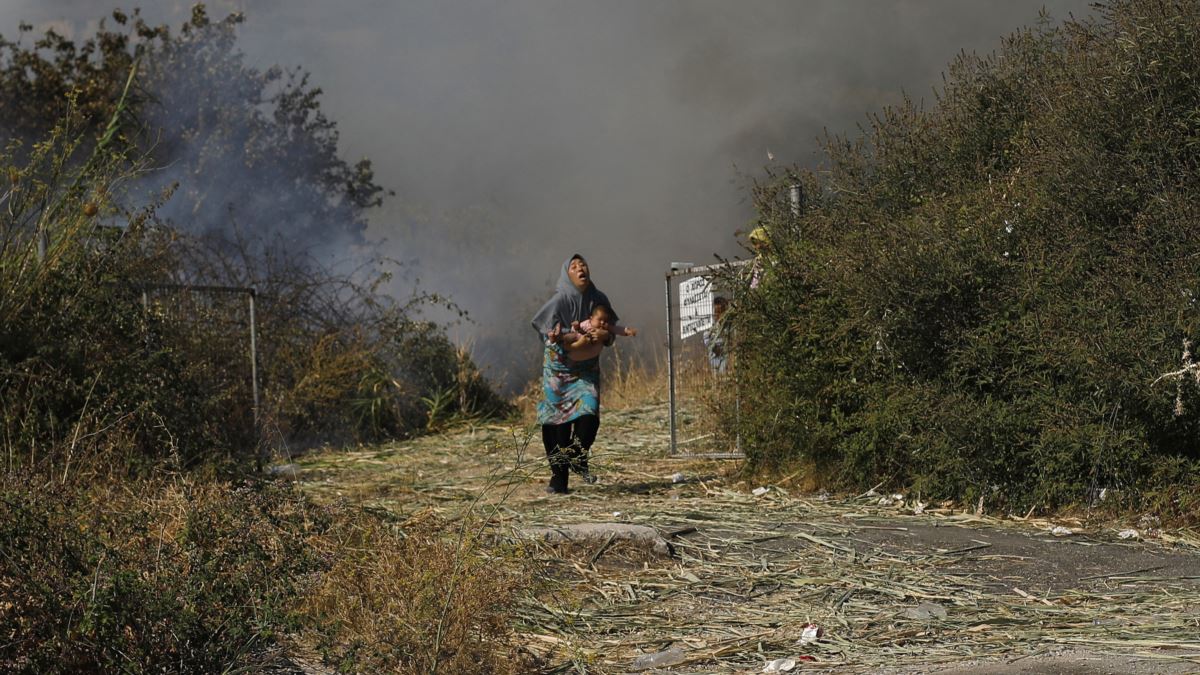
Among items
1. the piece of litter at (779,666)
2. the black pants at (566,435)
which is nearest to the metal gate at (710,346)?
the black pants at (566,435)

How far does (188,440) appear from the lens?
856 cm

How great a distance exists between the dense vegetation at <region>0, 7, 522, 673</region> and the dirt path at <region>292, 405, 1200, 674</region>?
1.63 ft

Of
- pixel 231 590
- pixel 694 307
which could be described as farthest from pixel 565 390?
pixel 231 590

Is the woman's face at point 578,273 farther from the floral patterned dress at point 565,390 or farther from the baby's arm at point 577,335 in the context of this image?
the floral patterned dress at point 565,390

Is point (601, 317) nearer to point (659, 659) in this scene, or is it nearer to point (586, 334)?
point (586, 334)

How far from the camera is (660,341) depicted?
22.1 m

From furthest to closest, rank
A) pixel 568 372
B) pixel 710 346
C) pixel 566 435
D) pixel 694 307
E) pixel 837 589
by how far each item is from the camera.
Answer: pixel 694 307 → pixel 710 346 → pixel 566 435 → pixel 568 372 → pixel 837 589

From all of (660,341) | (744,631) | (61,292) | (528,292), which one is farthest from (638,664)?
(528,292)

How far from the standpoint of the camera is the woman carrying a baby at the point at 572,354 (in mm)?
9656

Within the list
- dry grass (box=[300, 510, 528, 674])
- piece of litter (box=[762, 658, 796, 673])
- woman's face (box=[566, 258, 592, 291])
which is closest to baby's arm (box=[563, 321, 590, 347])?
woman's face (box=[566, 258, 592, 291])

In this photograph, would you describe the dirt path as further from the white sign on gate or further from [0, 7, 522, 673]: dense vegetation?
the white sign on gate

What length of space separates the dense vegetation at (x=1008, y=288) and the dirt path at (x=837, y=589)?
0.46 metres

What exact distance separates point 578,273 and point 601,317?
0.37 m

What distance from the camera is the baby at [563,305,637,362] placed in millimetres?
9648
